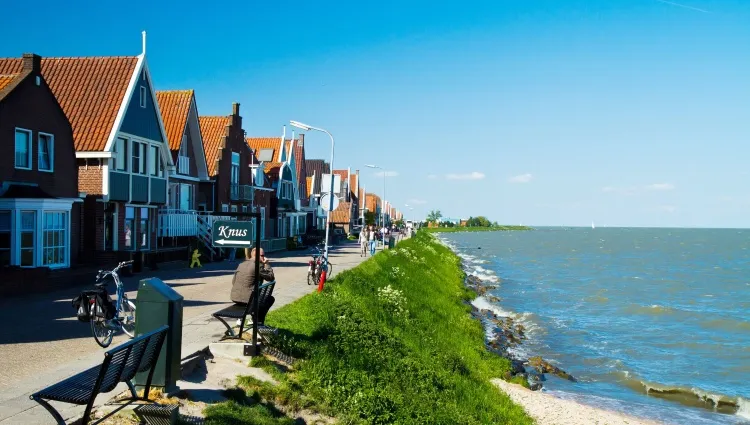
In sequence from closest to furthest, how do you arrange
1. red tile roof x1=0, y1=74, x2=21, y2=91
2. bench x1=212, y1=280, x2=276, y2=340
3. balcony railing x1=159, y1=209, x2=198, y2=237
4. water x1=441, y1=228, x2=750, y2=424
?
1. bench x1=212, y1=280, x2=276, y2=340
2. water x1=441, y1=228, x2=750, y2=424
3. red tile roof x1=0, y1=74, x2=21, y2=91
4. balcony railing x1=159, y1=209, x2=198, y2=237

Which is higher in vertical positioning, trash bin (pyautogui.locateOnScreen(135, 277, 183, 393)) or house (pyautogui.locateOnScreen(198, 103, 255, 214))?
house (pyautogui.locateOnScreen(198, 103, 255, 214))

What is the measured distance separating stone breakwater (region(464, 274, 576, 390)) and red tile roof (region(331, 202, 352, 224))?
54.1 meters

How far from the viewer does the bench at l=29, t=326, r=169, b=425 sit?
6.28 meters

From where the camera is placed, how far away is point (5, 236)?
21375 millimetres

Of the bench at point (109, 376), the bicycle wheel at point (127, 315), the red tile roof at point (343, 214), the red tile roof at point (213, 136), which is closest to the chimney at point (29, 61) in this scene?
the bicycle wheel at point (127, 315)

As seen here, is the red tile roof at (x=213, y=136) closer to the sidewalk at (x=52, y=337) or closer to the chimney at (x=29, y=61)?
the chimney at (x=29, y=61)

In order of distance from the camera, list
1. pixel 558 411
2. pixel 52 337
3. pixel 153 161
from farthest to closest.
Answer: pixel 153 161 → pixel 558 411 → pixel 52 337

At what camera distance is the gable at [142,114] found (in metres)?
28.8

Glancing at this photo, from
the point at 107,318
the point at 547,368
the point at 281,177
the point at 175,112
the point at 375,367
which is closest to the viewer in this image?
the point at 107,318

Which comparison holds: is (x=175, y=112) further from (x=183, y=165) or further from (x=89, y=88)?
(x=89, y=88)

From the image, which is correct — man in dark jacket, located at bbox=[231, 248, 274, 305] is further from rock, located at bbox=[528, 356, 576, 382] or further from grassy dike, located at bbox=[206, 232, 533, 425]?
rock, located at bbox=[528, 356, 576, 382]

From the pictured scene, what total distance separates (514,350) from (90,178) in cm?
1761

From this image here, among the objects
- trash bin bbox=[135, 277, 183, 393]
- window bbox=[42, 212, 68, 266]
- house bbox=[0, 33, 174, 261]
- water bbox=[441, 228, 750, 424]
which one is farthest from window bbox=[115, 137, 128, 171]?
trash bin bbox=[135, 277, 183, 393]

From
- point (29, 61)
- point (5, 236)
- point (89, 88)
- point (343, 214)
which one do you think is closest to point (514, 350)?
point (5, 236)
